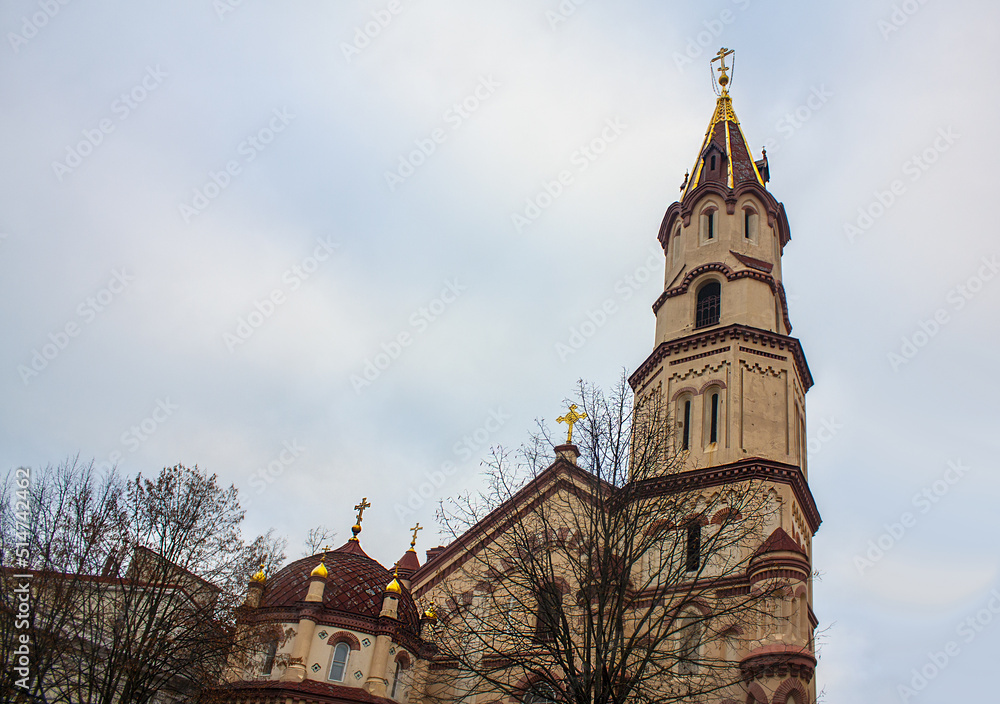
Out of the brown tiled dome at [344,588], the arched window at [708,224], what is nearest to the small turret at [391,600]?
the brown tiled dome at [344,588]

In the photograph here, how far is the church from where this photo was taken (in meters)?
19.2

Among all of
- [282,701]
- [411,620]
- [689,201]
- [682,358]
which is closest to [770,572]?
[682,358]

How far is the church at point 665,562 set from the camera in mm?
19234

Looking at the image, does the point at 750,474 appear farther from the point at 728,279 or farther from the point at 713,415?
the point at 728,279

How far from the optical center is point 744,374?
29422 mm

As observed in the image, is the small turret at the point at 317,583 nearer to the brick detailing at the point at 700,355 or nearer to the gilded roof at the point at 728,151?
the brick detailing at the point at 700,355

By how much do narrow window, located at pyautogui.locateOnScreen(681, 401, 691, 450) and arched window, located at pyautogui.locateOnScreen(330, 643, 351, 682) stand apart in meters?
12.8

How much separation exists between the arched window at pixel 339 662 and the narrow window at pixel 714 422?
13.6 meters

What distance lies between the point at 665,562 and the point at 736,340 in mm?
13429

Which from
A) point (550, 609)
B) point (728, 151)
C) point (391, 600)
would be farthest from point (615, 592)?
point (728, 151)

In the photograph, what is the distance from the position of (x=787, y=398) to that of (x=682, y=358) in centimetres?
388

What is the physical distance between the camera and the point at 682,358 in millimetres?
30984

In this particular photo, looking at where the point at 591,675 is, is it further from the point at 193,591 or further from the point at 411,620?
the point at 411,620

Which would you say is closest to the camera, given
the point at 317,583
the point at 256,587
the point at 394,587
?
the point at 256,587
